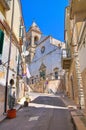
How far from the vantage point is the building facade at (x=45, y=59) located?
38619 mm

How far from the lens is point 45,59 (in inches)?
1686

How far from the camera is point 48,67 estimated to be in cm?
4084

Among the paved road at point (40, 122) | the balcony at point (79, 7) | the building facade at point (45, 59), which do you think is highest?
the building facade at point (45, 59)

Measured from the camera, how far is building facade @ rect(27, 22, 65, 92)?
38.6m

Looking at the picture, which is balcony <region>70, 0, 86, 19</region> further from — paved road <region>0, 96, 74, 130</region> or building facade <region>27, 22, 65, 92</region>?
building facade <region>27, 22, 65, 92</region>

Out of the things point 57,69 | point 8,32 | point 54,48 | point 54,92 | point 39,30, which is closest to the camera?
A: point 8,32

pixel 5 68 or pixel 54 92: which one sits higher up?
pixel 5 68

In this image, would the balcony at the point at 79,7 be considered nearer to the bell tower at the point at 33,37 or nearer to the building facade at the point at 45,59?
the building facade at the point at 45,59

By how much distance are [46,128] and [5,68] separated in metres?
5.60

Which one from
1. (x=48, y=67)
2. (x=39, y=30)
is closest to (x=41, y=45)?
(x=48, y=67)

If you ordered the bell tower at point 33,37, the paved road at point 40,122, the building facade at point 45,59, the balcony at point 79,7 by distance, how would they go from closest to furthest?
the balcony at point 79,7 < the paved road at point 40,122 < the building facade at point 45,59 < the bell tower at point 33,37

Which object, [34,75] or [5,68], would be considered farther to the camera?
[34,75]

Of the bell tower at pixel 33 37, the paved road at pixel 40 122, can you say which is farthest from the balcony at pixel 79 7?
the bell tower at pixel 33 37

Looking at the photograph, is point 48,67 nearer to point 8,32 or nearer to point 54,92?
point 54,92
